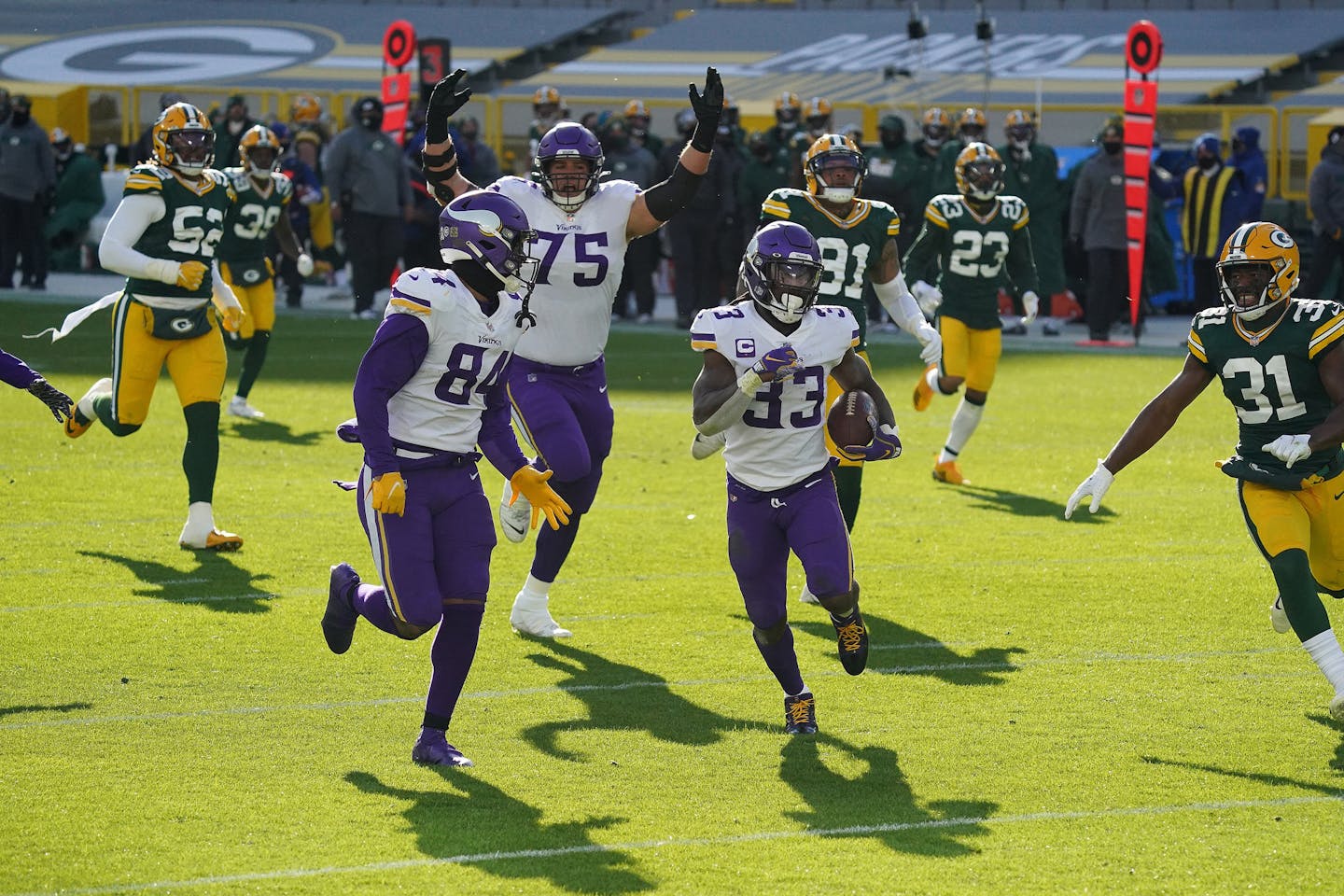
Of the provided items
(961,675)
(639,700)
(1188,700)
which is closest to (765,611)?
(639,700)

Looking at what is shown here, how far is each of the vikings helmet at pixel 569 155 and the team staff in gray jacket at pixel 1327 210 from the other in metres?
10.9

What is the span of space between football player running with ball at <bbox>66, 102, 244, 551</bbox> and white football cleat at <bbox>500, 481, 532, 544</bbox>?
5.43 ft

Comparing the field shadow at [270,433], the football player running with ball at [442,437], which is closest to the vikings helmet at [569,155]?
the football player running with ball at [442,437]

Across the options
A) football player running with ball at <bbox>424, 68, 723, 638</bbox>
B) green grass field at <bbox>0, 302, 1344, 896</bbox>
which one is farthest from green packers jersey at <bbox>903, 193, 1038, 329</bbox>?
football player running with ball at <bbox>424, 68, 723, 638</bbox>

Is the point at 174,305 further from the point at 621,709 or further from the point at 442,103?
the point at 621,709

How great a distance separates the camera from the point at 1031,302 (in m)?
11.1

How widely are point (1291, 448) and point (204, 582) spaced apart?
4.43 metres

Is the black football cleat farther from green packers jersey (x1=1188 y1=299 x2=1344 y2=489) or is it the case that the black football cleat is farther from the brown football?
green packers jersey (x1=1188 y1=299 x2=1344 y2=489)

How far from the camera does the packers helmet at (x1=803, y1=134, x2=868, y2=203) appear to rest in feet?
27.3

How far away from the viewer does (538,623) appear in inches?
290

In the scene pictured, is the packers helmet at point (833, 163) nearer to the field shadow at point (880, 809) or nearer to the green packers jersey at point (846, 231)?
the green packers jersey at point (846, 231)

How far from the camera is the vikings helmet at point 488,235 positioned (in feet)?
18.6

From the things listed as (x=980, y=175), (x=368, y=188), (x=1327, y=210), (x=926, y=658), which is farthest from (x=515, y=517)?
(x=1327, y=210)

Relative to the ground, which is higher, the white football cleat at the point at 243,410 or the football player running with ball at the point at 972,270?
the football player running with ball at the point at 972,270
